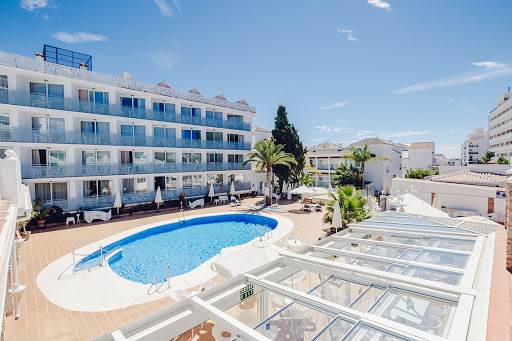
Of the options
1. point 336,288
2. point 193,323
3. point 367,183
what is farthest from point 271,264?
point 367,183

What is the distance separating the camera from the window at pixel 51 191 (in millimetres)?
19297

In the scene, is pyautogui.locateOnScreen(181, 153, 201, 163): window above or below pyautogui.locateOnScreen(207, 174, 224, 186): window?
above

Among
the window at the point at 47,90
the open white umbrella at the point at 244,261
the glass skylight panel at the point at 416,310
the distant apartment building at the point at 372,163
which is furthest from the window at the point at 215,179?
the glass skylight panel at the point at 416,310

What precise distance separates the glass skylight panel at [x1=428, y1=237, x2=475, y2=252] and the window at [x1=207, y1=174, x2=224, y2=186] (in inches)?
995

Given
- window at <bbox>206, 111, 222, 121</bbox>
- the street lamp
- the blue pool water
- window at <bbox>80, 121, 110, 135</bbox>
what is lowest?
the blue pool water

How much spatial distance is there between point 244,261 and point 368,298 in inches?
188

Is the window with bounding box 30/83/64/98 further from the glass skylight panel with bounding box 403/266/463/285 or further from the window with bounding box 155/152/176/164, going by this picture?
the glass skylight panel with bounding box 403/266/463/285

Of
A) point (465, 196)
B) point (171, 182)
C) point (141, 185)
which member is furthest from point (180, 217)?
point (465, 196)

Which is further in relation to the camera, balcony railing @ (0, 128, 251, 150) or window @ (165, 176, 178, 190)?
window @ (165, 176, 178, 190)

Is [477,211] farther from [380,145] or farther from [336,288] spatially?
[336,288]

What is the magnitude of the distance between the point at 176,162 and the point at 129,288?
63.1 ft

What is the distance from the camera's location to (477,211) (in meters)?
20.6

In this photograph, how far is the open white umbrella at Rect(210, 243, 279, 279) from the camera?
7.58 metres

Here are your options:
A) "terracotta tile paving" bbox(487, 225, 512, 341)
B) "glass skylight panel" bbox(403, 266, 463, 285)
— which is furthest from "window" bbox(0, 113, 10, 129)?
"terracotta tile paving" bbox(487, 225, 512, 341)
